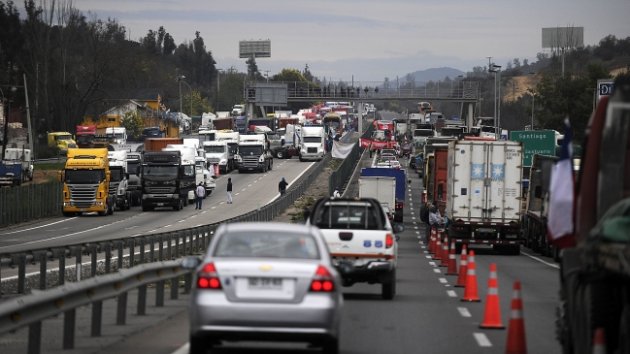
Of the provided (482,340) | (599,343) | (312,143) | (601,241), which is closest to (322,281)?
(601,241)

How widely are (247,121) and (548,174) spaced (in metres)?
151

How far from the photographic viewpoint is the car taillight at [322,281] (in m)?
13.8

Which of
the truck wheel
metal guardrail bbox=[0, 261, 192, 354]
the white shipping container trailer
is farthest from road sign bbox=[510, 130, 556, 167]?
metal guardrail bbox=[0, 261, 192, 354]

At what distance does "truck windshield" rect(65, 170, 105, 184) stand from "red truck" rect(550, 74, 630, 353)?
2266 inches

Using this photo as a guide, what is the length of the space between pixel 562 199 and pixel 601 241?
219cm

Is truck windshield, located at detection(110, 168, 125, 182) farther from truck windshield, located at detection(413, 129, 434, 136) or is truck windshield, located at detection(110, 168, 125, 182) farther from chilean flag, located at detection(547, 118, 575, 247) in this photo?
chilean flag, located at detection(547, 118, 575, 247)

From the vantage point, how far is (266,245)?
14219mm

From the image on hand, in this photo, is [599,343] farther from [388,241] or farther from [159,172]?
[159,172]

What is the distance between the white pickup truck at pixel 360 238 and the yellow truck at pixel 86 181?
47.2 metres

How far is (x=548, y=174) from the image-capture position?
529 inches

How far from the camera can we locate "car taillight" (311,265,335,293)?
13.8 m

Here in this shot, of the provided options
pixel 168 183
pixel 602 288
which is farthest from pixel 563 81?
pixel 602 288

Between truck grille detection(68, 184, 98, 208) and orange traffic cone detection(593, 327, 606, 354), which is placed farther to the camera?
truck grille detection(68, 184, 98, 208)

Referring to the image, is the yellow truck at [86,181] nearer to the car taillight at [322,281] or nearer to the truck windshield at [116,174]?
the truck windshield at [116,174]
